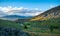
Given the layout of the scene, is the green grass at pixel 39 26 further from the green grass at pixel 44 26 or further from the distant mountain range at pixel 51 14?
the distant mountain range at pixel 51 14

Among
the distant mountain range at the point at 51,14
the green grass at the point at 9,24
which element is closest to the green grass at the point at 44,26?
the distant mountain range at the point at 51,14

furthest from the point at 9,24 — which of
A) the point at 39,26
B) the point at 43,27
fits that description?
the point at 43,27

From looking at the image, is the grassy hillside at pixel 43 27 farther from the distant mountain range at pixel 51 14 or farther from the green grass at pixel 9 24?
the green grass at pixel 9 24

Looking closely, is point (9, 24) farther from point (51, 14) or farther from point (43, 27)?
point (51, 14)

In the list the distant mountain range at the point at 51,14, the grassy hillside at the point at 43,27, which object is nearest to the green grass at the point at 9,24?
the grassy hillside at the point at 43,27

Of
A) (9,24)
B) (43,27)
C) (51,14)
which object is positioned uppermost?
(51,14)

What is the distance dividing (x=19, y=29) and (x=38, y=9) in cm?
109

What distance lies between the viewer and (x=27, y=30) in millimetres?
7062

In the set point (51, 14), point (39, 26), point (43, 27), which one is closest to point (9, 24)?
point (39, 26)

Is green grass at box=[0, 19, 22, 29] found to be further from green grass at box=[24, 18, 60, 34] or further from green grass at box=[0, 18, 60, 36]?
green grass at box=[24, 18, 60, 34]

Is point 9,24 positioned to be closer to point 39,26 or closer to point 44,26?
point 39,26

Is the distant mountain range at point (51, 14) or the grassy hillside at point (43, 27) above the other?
the distant mountain range at point (51, 14)

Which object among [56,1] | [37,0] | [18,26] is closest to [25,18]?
[18,26]

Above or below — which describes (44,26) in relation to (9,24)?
below
